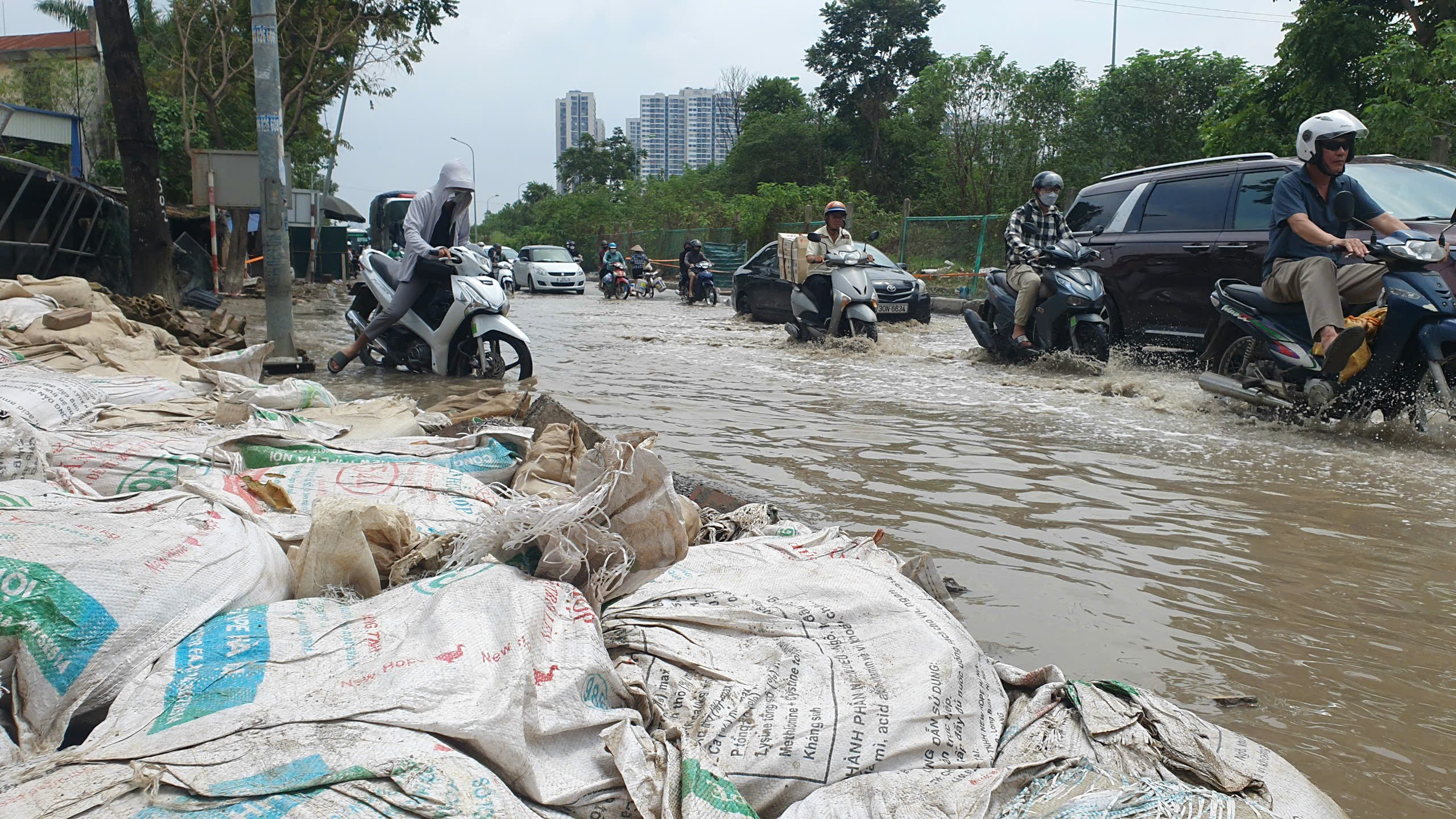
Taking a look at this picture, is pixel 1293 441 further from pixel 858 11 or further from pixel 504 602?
pixel 858 11

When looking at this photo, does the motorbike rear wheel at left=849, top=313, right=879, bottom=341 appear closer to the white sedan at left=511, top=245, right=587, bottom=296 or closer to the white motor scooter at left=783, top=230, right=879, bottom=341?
the white motor scooter at left=783, top=230, right=879, bottom=341

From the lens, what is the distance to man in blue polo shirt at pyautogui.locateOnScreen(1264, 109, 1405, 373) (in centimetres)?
543

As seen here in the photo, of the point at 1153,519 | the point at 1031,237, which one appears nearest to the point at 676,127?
the point at 1031,237

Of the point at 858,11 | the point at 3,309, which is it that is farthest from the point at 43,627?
the point at 858,11

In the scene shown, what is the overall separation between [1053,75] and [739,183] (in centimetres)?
1681

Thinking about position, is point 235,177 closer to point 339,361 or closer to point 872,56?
point 339,361

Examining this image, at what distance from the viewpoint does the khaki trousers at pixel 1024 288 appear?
8.73m

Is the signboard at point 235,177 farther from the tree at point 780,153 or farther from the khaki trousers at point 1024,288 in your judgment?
the tree at point 780,153

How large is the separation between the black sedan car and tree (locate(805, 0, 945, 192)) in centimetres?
2292

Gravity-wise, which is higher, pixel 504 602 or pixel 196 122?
pixel 196 122

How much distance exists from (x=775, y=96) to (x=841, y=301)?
1503 inches

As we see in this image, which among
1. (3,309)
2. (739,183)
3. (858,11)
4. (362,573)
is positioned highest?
(858,11)

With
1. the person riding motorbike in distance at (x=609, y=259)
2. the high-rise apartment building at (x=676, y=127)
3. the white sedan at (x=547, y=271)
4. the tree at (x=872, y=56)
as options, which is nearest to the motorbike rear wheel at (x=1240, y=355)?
the person riding motorbike in distance at (x=609, y=259)

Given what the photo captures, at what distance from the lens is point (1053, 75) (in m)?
27.6
